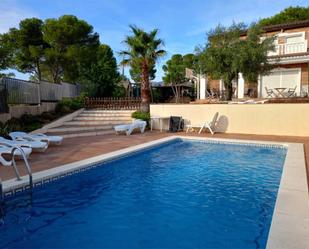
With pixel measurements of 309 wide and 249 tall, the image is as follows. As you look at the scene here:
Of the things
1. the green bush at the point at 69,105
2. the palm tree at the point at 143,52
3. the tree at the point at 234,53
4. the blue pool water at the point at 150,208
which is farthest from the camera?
the green bush at the point at 69,105

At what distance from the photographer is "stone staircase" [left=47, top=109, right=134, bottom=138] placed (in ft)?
42.9

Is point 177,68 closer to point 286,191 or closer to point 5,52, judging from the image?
point 5,52

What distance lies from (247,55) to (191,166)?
9477 mm

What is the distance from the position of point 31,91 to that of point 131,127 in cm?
617

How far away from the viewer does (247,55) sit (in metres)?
14.2

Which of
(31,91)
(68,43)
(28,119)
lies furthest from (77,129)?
(68,43)

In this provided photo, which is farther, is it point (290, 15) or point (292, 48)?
point (290, 15)

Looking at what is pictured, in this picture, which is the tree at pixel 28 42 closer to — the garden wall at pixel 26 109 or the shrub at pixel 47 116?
the garden wall at pixel 26 109

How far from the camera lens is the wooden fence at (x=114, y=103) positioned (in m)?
17.9

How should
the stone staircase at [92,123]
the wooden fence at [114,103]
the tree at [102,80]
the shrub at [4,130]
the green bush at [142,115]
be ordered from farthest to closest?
the tree at [102,80]
the wooden fence at [114,103]
the green bush at [142,115]
the stone staircase at [92,123]
the shrub at [4,130]

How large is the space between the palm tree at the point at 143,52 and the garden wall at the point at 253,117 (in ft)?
7.29

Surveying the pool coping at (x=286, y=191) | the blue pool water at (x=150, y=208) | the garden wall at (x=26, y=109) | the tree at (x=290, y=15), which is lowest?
the blue pool water at (x=150, y=208)

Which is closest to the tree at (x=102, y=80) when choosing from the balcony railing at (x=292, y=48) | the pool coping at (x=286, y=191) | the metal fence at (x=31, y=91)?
the metal fence at (x=31, y=91)

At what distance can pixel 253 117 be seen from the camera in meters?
13.0
